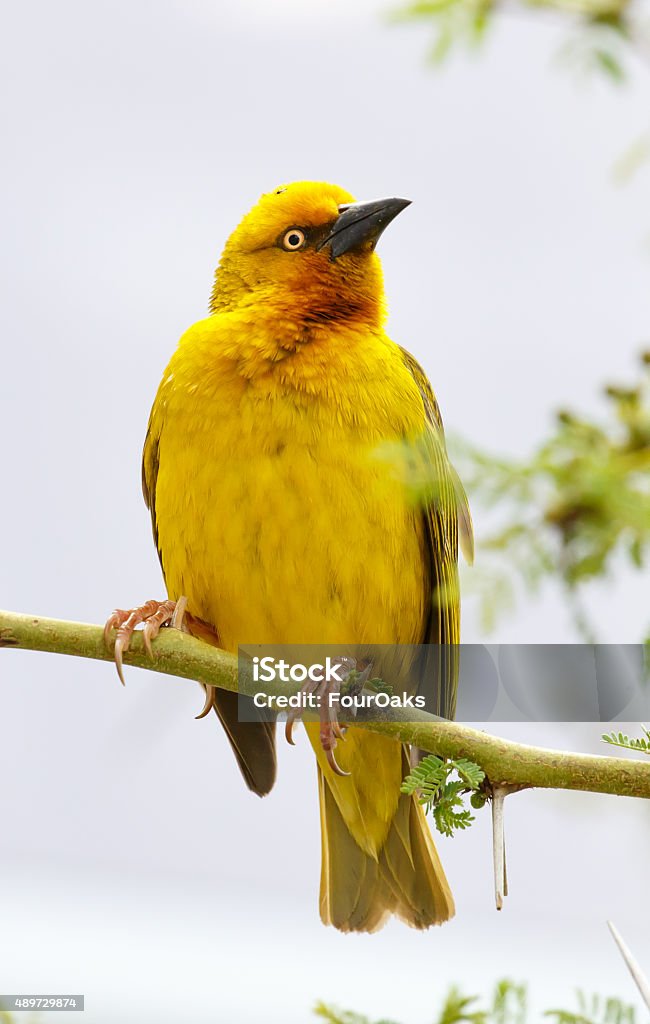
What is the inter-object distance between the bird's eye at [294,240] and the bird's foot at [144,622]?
3.66 feet

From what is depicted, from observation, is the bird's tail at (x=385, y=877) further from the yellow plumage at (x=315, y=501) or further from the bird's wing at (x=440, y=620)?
the bird's wing at (x=440, y=620)

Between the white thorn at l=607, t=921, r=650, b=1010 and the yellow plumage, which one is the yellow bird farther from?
the white thorn at l=607, t=921, r=650, b=1010

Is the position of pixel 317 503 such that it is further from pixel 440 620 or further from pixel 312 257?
pixel 312 257

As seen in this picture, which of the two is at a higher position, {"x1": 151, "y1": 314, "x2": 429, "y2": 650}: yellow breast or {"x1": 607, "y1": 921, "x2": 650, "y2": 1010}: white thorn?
{"x1": 151, "y1": 314, "x2": 429, "y2": 650}: yellow breast

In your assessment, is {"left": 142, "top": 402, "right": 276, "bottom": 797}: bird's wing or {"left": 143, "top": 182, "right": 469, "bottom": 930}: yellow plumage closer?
{"left": 143, "top": 182, "right": 469, "bottom": 930}: yellow plumage

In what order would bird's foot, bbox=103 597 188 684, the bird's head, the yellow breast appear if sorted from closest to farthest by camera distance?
bird's foot, bbox=103 597 188 684, the yellow breast, the bird's head

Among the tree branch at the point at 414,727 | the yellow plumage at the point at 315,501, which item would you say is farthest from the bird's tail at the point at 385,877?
the tree branch at the point at 414,727

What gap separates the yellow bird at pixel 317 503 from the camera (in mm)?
2793

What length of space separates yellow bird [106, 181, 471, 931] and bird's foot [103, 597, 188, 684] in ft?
0.04

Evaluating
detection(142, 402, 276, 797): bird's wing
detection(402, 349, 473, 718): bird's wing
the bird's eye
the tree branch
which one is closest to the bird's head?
the bird's eye

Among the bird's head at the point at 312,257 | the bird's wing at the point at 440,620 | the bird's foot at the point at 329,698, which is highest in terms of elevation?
the bird's head at the point at 312,257

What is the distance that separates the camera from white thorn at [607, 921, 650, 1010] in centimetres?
130

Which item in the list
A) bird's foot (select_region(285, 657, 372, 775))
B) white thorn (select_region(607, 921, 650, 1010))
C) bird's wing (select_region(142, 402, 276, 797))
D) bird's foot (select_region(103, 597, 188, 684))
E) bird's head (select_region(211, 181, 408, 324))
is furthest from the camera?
bird's wing (select_region(142, 402, 276, 797))

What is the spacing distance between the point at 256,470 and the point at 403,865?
1.29m
